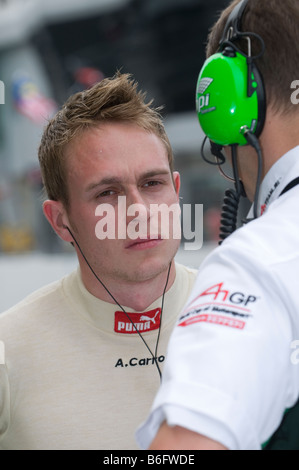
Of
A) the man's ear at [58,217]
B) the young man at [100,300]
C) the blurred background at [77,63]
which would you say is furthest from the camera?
the blurred background at [77,63]

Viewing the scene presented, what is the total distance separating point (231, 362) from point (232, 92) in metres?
0.52

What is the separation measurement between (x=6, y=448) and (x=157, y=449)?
0.79 meters

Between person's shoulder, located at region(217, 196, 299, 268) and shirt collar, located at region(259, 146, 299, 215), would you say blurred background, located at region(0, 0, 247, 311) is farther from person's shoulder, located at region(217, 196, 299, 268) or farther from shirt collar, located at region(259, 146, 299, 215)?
person's shoulder, located at region(217, 196, 299, 268)

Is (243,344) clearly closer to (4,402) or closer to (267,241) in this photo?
(267,241)

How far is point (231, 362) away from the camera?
0.59 meters

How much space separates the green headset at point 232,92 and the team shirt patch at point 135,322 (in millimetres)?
510

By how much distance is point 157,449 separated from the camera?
2.00 feet

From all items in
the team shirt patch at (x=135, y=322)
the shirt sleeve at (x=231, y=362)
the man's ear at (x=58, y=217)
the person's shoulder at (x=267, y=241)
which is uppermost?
the person's shoulder at (x=267, y=241)

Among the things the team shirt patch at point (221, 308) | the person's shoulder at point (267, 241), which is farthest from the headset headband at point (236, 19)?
the team shirt patch at point (221, 308)

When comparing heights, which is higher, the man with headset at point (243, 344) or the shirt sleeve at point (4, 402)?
the man with headset at point (243, 344)

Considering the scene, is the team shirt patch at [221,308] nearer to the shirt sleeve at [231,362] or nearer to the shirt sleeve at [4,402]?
the shirt sleeve at [231,362]

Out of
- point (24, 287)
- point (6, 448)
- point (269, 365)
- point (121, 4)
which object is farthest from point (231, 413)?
point (121, 4)

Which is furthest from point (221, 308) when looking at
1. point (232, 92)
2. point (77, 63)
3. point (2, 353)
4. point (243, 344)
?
point (77, 63)

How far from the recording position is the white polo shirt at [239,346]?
587 millimetres
